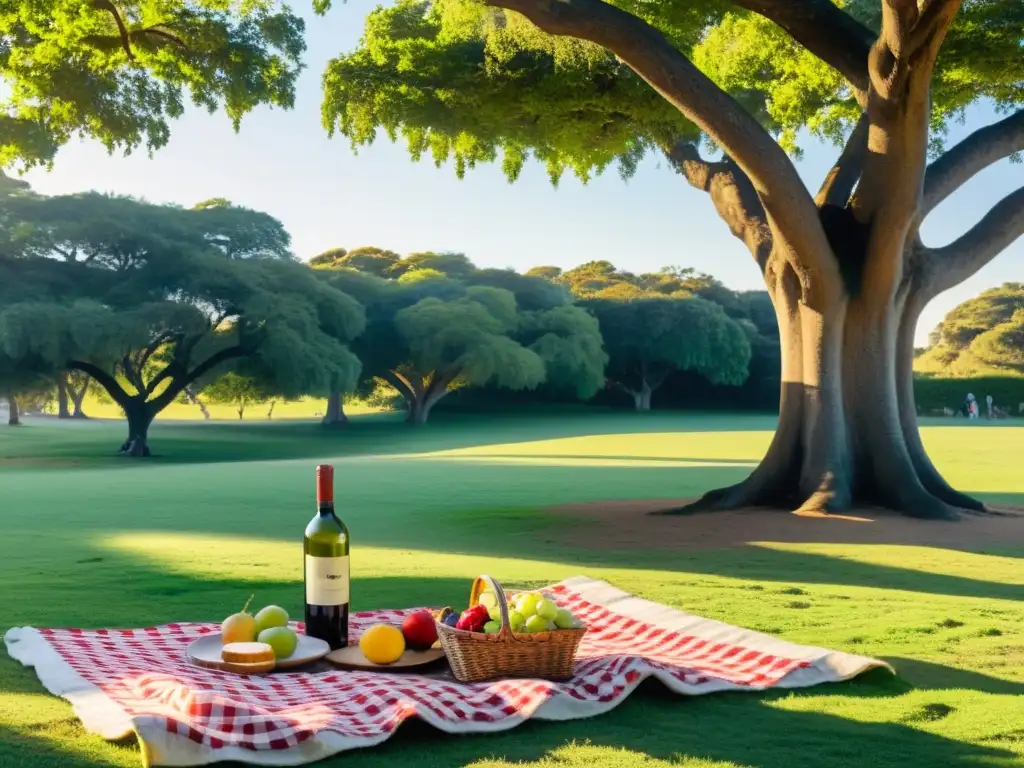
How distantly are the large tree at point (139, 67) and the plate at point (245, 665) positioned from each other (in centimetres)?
1046

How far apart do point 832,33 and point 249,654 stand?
403 inches

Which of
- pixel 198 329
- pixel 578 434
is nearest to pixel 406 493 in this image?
pixel 198 329

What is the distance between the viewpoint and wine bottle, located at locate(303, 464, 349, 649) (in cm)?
439

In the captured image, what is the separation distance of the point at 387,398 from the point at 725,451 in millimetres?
38688

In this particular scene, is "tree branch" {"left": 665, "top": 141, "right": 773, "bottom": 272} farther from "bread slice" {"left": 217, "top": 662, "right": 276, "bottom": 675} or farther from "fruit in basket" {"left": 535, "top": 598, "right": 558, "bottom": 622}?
"bread slice" {"left": 217, "top": 662, "right": 276, "bottom": 675}

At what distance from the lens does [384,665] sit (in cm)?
454

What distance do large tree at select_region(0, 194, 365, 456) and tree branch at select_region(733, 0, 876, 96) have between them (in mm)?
21606

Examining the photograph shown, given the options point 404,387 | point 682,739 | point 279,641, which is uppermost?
point 404,387

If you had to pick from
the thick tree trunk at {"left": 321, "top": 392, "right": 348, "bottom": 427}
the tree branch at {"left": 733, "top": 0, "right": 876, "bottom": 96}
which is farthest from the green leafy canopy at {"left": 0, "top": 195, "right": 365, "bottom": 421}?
the tree branch at {"left": 733, "top": 0, "right": 876, "bottom": 96}

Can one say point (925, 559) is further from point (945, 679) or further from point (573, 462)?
point (573, 462)

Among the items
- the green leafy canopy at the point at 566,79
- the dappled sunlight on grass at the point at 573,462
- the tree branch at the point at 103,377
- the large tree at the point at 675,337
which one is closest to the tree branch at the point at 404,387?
the large tree at the point at 675,337

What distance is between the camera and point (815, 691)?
14.6 ft

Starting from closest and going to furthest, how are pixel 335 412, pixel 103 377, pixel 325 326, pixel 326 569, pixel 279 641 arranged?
pixel 326 569
pixel 279 641
pixel 103 377
pixel 325 326
pixel 335 412

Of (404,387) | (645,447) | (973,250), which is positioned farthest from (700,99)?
(404,387)
